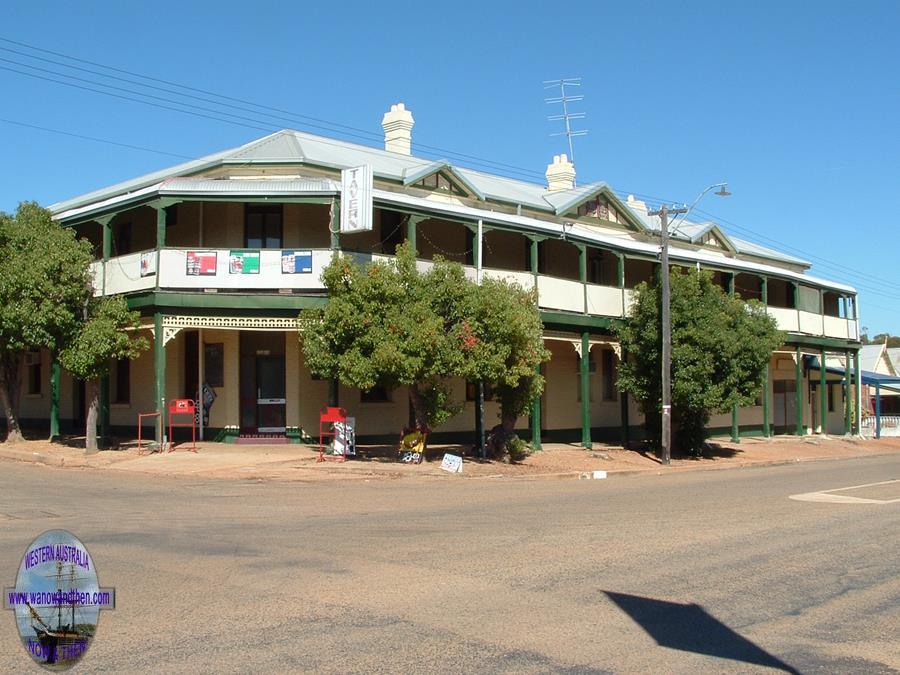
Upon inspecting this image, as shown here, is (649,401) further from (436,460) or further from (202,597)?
(202,597)

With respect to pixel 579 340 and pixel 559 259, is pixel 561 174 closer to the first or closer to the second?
pixel 559 259

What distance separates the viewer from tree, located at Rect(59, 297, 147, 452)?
63.7 ft

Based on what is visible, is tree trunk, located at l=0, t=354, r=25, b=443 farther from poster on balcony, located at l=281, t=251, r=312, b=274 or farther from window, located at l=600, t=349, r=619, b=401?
window, located at l=600, t=349, r=619, b=401

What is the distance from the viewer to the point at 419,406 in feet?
64.8

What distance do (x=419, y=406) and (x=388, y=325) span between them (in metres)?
2.38

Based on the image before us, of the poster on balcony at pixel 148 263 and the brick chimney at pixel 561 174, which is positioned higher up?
the brick chimney at pixel 561 174

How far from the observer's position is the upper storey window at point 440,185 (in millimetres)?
27578

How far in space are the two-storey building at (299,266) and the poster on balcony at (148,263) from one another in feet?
0.15

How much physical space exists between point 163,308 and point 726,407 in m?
14.8

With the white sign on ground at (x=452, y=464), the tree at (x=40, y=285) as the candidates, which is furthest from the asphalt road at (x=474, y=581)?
the tree at (x=40, y=285)

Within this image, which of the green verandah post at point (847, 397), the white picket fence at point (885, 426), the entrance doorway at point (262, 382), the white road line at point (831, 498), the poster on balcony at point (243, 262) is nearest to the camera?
the white road line at point (831, 498)

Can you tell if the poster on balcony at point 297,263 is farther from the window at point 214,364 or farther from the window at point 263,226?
the window at point 214,364

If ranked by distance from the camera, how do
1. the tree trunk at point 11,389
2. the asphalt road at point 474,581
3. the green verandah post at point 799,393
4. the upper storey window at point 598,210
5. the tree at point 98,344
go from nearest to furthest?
the asphalt road at point 474,581 → the tree at point 98,344 → the tree trunk at point 11,389 → the upper storey window at point 598,210 → the green verandah post at point 799,393

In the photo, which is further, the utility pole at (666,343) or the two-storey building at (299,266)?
the utility pole at (666,343)
